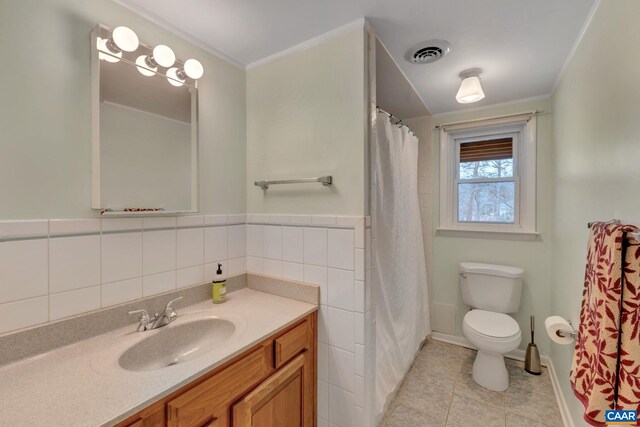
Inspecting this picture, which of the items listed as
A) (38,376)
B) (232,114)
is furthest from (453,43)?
(38,376)

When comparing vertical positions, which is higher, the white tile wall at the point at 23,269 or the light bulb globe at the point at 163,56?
the light bulb globe at the point at 163,56

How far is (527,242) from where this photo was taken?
2178 millimetres

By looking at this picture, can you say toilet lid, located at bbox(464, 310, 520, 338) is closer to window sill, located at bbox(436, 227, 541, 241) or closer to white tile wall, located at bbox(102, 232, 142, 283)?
window sill, located at bbox(436, 227, 541, 241)

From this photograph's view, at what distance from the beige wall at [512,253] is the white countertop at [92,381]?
6.25ft

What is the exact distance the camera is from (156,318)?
46.5 inches

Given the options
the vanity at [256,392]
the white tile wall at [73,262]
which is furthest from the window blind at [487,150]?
the white tile wall at [73,262]

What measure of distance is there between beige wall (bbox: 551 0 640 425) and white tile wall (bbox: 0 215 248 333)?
4.62 feet

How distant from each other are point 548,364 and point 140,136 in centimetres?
316

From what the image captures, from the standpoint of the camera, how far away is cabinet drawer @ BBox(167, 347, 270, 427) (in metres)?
0.81

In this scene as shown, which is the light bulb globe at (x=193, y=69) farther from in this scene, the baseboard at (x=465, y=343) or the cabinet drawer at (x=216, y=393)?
the baseboard at (x=465, y=343)

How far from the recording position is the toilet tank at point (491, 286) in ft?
6.93

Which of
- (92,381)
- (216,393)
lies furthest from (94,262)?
(216,393)

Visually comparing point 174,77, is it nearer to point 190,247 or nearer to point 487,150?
point 190,247

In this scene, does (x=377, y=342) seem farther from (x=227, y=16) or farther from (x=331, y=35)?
(x=227, y=16)
